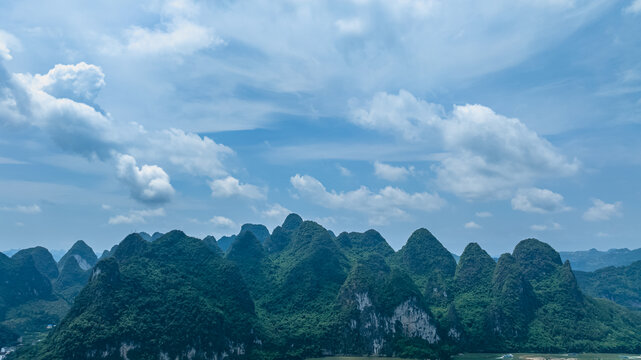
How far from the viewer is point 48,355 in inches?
2130

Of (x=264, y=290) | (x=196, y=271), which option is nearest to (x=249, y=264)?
(x=264, y=290)

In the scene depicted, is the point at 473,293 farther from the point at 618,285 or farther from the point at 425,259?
the point at 618,285

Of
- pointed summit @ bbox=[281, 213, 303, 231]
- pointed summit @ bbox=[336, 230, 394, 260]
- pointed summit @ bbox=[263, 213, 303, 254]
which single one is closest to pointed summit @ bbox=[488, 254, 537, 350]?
pointed summit @ bbox=[336, 230, 394, 260]

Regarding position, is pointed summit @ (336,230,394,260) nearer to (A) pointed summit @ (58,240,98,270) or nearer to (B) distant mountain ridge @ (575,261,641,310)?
(B) distant mountain ridge @ (575,261,641,310)

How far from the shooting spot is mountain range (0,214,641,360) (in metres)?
61.9

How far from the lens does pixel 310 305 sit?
279 ft

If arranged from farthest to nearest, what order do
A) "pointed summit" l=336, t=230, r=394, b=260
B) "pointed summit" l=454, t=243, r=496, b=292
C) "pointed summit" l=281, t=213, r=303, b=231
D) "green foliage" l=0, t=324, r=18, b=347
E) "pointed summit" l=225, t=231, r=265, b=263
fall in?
"pointed summit" l=281, t=213, r=303, b=231 → "pointed summit" l=336, t=230, r=394, b=260 → "pointed summit" l=225, t=231, r=265, b=263 → "pointed summit" l=454, t=243, r=496, b=292 → "green foliage" l=0, t=324, r=18, b=347

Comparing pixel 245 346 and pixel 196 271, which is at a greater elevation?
pixel 196 271

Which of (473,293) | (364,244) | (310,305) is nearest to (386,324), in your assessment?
(310,305)

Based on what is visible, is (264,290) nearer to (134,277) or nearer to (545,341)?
(134,277)

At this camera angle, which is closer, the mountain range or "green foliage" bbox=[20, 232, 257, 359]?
"green foliage" bbox=[20, 232, 257, 359]

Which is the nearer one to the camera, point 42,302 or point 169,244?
point 169,244

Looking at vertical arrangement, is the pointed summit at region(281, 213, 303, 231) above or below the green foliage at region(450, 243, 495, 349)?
above

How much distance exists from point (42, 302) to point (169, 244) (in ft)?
178
